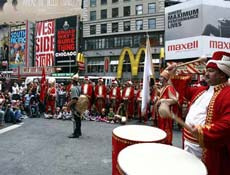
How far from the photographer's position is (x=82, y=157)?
6449 mm

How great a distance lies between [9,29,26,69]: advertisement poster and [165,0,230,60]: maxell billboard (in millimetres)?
28019

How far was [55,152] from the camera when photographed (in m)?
6.88

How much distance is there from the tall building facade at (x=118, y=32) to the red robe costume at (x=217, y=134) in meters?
43.2

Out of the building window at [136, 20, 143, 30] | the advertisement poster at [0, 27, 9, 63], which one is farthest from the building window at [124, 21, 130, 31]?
the advertisement poster at [0, 27, 9, 63]

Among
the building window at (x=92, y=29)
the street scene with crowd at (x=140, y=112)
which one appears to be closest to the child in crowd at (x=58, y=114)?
the street scene with crowd at (x=140, y=112)

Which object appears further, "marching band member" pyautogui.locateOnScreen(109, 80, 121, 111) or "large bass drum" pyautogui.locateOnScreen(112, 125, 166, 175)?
"marching band member" pyautogui.locateOnScreen(109, 80, 121, 111)

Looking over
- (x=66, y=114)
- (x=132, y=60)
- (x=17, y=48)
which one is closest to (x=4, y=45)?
(x=17, y=48)

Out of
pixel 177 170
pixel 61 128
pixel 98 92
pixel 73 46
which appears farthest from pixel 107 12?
pixel 177 170

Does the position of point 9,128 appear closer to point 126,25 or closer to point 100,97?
point 100,97

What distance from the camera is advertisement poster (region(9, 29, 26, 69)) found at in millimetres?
55000

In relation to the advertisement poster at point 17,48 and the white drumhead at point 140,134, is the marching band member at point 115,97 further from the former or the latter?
the advertisement poster at point 17,48

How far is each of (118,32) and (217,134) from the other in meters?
49.0

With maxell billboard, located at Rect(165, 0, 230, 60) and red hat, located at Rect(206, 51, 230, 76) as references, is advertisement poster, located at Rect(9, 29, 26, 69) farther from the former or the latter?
red hat, located at Rect(206, 51, 230, 76)

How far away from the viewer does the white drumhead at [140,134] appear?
347 cm
